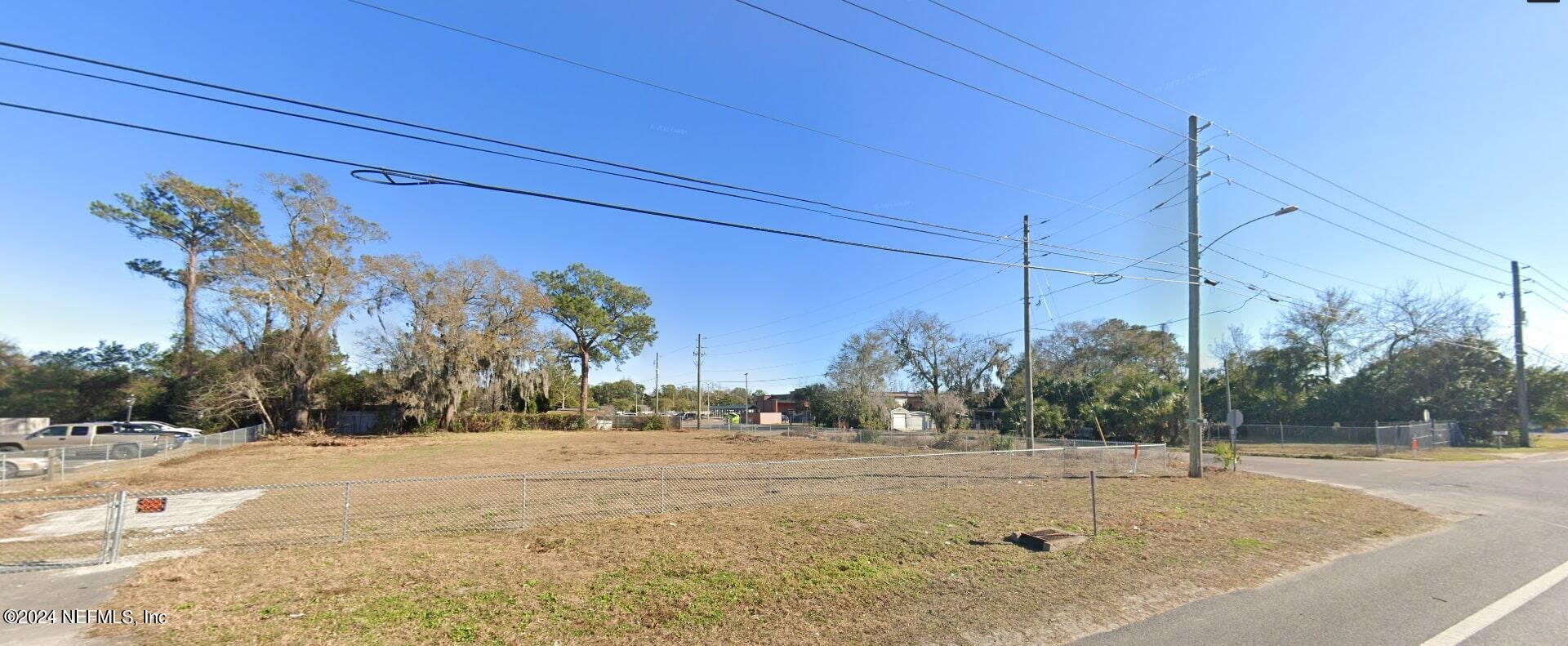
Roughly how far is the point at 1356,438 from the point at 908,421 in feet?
99.6

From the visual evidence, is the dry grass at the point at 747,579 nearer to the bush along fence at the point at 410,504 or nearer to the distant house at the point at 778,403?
the bush along fence at the point at 410,504

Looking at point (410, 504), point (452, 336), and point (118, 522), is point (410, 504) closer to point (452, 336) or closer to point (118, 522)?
point (118, 522)

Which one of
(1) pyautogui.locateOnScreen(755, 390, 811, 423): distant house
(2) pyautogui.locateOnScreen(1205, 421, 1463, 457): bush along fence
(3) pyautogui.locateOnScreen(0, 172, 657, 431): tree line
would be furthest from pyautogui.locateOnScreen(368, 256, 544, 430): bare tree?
(2) pyautogui.locateOnScreen(1205, 421, 1463, 457): bush along fence

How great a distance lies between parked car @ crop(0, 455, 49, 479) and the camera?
15.2 metres

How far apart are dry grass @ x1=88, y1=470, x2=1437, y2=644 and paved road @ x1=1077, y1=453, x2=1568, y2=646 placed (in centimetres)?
36

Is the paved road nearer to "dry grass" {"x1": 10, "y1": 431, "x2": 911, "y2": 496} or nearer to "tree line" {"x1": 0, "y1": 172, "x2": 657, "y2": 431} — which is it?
"dry grass" {"x1": 10, "y1": 431, "x2": 911, "y2": 496}

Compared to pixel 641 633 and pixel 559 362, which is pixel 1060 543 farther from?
pixel 559 362

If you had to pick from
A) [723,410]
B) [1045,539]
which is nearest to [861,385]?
[1045,539]

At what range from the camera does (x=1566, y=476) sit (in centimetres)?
1719

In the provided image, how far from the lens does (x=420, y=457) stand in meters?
23.7

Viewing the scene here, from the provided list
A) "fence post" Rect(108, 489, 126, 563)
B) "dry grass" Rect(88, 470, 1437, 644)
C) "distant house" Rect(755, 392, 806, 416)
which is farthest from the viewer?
"distant house" Rect(755, 392, 806, 416)

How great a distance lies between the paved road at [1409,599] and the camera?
4695mm

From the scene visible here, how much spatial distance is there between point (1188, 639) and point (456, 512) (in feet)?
35.1

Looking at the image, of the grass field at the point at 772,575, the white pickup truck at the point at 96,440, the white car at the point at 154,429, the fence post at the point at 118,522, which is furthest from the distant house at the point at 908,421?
the fence post at the point at 118,522
